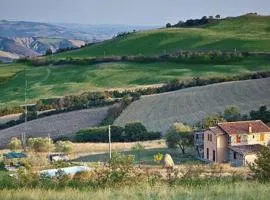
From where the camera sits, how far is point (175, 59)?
273ft

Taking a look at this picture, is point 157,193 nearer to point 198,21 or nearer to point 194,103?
point 194,103

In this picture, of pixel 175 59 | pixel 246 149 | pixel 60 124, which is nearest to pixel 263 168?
pixel 246 149

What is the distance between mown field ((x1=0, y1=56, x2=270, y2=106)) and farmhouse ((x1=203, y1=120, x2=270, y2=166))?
97.5ft

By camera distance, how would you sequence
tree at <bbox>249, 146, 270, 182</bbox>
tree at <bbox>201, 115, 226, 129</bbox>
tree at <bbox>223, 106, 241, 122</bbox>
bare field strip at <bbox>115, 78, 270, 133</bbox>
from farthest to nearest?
bare field strip at <bbox>115, 78, 270, 133</bbox> < tree at <bbox>223, 106, 241, 122</bbox> < tree at <bbox>201, 115, 226, 129</bbox> < tree at <bbox>249, 146, 270, 182</bbox>

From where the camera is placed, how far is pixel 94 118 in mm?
53406

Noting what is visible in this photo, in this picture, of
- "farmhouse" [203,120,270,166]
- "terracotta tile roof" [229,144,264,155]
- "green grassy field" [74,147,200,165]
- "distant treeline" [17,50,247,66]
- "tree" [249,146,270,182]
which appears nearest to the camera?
"tree" [249,146,270,182]

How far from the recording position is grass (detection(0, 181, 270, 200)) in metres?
8.57

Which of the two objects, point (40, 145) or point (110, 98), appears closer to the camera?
point (40, 145)

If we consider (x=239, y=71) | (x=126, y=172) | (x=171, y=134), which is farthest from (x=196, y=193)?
(x=239, y=71)

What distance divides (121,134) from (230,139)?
10.1 m

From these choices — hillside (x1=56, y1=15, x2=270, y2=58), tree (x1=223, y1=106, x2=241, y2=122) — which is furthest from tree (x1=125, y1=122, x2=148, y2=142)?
hillside (x1=56, y1=15, x2=270, y2=58)

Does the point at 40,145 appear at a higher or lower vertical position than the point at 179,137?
lower

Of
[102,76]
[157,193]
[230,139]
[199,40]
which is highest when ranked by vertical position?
[199,40]

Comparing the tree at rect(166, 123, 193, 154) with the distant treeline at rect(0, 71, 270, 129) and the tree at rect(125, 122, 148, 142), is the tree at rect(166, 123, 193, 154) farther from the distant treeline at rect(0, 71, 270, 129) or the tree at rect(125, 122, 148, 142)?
the distant treeline at rect(0, 71, 270, 129)
